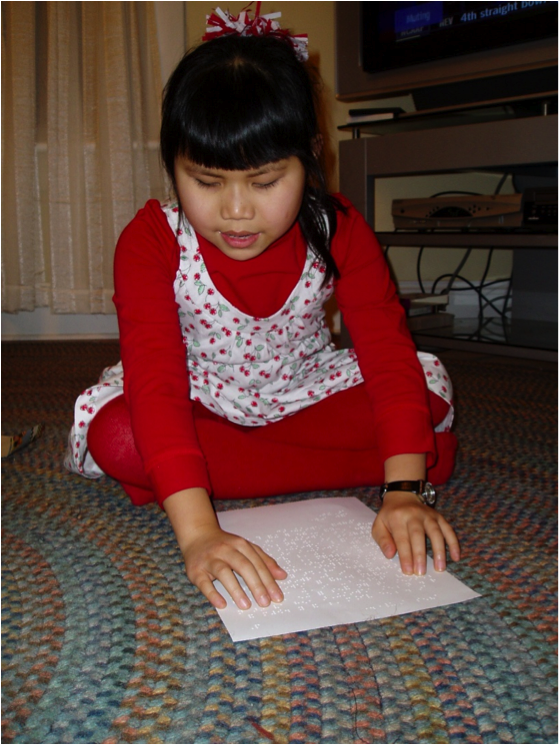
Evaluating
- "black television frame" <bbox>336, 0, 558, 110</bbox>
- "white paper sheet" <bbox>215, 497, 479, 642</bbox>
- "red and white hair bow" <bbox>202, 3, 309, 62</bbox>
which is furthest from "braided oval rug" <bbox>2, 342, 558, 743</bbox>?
"black television frame" <bbox>336, 0, 558, 110</bbox>

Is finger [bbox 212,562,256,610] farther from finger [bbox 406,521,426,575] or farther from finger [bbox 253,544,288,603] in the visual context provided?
finger [bbox 406,521,426,575]

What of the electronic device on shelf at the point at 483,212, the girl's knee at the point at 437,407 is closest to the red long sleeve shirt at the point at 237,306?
the girl's knee at the point at 437,407

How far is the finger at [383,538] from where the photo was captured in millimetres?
638

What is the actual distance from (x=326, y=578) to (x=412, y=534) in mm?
100

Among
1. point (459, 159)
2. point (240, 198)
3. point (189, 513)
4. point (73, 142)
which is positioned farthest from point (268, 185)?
point (73, 142)

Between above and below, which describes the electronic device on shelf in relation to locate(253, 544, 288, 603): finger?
above

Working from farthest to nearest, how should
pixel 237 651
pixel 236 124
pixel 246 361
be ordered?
pixel 246 361, pixel 236 124, pixel 237 651

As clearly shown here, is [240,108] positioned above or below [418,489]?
above

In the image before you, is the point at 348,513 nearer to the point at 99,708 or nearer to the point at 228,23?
the point at 99,708

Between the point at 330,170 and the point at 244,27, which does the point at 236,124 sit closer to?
the point at 244,27

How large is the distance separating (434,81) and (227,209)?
4.04 ft

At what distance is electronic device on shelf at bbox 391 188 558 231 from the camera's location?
1538 millimetres

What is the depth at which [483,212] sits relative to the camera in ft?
5.34

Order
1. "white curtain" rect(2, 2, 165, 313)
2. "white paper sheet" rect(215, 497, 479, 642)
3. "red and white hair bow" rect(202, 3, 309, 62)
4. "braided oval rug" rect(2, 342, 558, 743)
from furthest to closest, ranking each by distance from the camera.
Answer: "white curtain" rect(2, 2, 165, 313) < "red and white hair bow" rect(202, 3, 309, 62) < "white paper sheet" rect(215, 497, 479, 642) < "braided oval rug" rect(2, 342, 558, 743)
